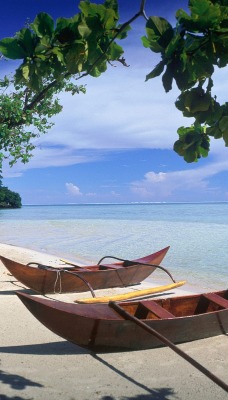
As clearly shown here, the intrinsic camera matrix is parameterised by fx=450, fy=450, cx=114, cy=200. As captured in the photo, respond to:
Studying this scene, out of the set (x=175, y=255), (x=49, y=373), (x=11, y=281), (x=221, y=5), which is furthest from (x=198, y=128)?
(x=175, y=255)

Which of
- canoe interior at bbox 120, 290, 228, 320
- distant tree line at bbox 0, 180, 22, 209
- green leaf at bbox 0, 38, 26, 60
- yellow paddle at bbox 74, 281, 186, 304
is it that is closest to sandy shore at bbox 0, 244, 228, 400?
canoe interior at bbox 120, 290, 228, 320

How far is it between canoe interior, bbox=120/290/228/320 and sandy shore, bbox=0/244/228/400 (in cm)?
44

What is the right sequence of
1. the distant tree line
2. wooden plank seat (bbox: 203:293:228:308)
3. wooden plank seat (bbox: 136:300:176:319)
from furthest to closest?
the distant tree line → wooden plank seat (bbox: 203:293:228:308) → wooden plank seat (bbox: 136:300:176:319)

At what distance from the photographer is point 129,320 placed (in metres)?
5.13

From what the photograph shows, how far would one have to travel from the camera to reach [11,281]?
34.3 feet

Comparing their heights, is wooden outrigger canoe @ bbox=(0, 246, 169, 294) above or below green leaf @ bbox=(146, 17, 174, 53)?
below

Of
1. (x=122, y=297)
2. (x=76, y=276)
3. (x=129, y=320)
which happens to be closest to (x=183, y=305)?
(x=129, y=320)

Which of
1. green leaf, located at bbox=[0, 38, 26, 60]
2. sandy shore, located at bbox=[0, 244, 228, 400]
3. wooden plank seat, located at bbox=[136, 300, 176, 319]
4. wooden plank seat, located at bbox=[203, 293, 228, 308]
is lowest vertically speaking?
sandy shore, located at bbox=[0, 244, 228, 400]

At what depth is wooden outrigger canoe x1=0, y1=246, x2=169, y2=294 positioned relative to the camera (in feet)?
29.5

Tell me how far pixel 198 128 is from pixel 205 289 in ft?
33.7

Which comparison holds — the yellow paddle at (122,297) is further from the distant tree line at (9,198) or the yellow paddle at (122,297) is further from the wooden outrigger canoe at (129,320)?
the distant tree line at (9,198)

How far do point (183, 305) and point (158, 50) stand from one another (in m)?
5.07

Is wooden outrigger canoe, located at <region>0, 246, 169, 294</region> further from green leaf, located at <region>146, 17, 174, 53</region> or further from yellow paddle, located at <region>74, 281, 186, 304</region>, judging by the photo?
green leaf, located at <region>146, 17, 174, 53</region>

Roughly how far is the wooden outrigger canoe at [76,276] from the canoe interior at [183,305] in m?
2.44
